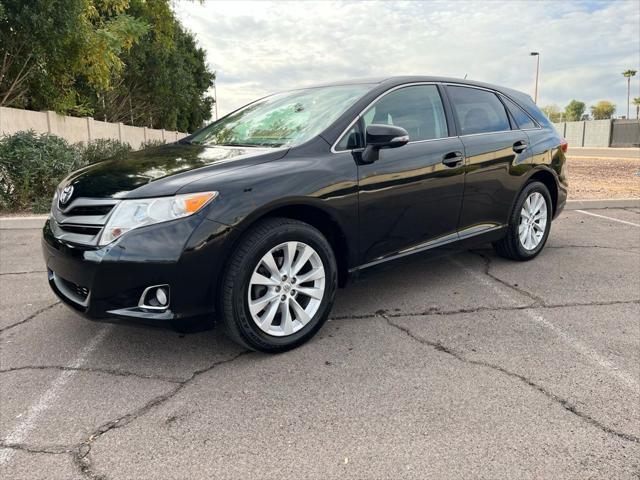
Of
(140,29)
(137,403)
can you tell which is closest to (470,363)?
(137,403)

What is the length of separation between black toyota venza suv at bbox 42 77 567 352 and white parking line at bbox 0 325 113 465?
0.41 metres

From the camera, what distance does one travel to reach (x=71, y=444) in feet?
7.46

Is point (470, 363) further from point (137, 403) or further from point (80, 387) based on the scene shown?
point (80, 387)

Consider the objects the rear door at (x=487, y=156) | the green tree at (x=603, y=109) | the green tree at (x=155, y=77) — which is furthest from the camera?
the green tree at (x=603, y=109)

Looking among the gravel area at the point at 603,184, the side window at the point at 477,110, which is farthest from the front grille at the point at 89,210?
the gravel area at the point at 603,184

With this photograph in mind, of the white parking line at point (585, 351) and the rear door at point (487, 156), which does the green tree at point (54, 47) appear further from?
the white parking line at point (585, 351)

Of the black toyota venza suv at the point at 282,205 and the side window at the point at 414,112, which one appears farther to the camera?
the side window at the point at 414,112

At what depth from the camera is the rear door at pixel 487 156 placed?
4.26 m

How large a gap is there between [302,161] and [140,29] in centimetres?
1244

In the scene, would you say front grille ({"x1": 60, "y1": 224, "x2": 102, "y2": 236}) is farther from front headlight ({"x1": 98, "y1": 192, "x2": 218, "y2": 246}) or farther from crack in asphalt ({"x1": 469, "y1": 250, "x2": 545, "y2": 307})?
crack in asphalt ({"x1": 469, "y1": 250, "x2": 545, "y2": 307})

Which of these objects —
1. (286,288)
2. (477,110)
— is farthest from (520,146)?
(286,288)

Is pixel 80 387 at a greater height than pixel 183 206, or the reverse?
pixel 183 206

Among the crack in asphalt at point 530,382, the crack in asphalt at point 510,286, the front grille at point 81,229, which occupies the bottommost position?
the crack in asphalt at point 530,382

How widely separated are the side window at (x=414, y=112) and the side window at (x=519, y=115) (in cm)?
112
